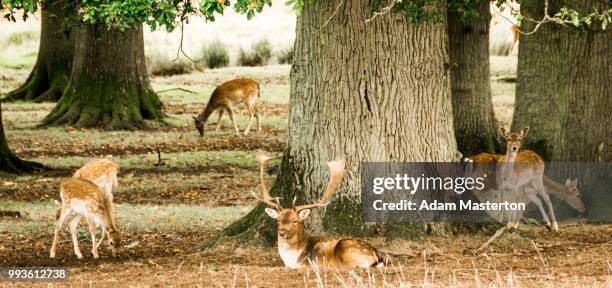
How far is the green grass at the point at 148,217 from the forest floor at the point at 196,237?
12 mm

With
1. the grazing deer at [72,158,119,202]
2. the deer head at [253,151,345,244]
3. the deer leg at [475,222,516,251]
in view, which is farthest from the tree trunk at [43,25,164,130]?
the deer head at [253,151,345,244]

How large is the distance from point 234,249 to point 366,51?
79.9 inches

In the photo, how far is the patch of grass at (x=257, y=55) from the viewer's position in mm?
35062

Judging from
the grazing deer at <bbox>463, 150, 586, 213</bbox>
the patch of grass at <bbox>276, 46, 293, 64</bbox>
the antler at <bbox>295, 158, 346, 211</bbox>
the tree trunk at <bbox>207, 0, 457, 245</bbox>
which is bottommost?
the patch of grass at <bbox>276, 46, 293, 64</bbox>

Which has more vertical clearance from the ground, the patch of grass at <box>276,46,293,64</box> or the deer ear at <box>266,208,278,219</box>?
the deer ear at <box>266,208,278,219</box>

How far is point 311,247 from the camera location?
9891 mm

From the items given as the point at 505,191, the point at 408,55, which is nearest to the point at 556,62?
the point at 505,191

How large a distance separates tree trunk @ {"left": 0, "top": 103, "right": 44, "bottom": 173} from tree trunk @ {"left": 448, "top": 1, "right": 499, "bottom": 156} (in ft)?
18.3

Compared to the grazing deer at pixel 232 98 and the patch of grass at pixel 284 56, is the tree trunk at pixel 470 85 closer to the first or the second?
the grazing deer at pixel 232 98

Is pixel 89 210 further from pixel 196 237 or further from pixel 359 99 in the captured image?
pixel 359 99

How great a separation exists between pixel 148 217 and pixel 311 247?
12.4 ft

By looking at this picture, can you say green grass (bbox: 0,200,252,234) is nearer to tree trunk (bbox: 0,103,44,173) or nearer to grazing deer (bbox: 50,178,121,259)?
grazing deer (bbox: 50,178,121,259)

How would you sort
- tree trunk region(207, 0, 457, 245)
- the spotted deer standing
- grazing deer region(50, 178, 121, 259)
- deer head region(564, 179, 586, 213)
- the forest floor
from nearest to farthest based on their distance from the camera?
the forest floor
tree trunk region(207, 0, 457, 245)
grazing deer region(50, 178, 121, 259)
the spotted deer standing
deer head region(564, 179, 586, 213)

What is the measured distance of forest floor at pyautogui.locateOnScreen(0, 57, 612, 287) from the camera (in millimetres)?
9289
